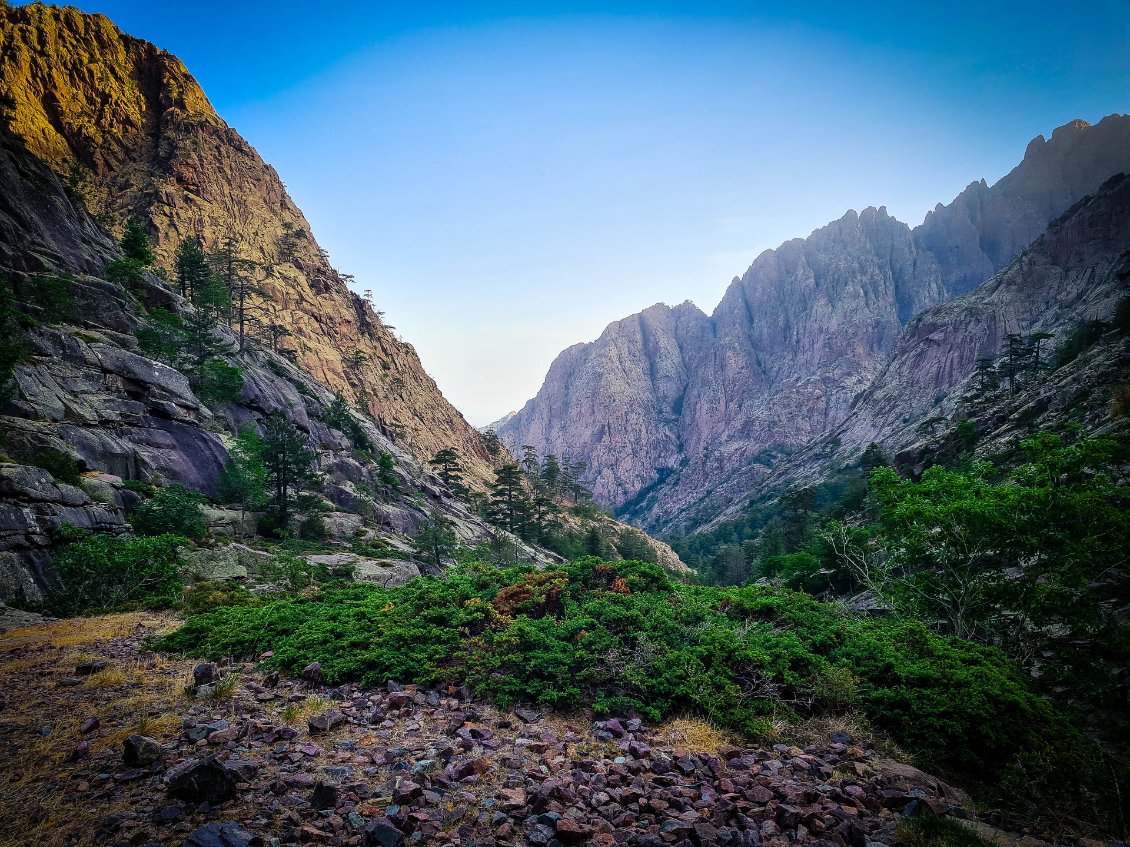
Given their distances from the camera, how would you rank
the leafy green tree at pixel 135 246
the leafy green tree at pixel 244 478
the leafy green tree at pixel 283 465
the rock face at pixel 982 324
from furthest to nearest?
the rock face at pixel 982 324 → the leafy green tree at pixel 135 246 → the leafy green tree at pixel 283 465 → the leafy green tree at pixel 244 478

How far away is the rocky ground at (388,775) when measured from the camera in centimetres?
454

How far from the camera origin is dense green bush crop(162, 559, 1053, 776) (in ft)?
23.5

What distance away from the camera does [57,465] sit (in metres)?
19.1

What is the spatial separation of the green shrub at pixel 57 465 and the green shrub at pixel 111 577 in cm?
418

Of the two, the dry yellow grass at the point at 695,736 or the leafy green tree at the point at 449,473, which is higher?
the leafy green tree at the point at 449,473

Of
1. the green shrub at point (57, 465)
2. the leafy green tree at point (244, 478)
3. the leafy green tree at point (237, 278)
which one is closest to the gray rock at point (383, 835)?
the green shrub at point (57, 465)

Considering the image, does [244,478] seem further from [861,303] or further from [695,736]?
[861,303]

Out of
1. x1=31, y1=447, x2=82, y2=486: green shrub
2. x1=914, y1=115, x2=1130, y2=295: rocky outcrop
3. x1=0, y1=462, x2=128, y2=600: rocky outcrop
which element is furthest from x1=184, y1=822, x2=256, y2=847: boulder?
x1=914, y1=115, x2=1130, y2=295: rocky outcrop

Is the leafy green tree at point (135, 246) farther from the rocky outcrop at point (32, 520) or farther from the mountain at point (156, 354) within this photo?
the rocky outcrop at point (32, 520)

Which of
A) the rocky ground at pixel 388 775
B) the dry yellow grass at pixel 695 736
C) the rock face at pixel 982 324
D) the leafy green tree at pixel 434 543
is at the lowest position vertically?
the leafy green tree at pixel 434 543

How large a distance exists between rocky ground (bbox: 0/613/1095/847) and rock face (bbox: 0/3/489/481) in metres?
69.4

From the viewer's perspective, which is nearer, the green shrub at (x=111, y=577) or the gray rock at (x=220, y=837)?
the gray rock at (x=220, y=837)

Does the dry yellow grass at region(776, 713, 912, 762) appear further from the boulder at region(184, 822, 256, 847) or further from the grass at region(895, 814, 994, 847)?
the boulder at region(184, 822, 256, 847)

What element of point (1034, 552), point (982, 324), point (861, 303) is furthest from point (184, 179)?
point (861, 303)
